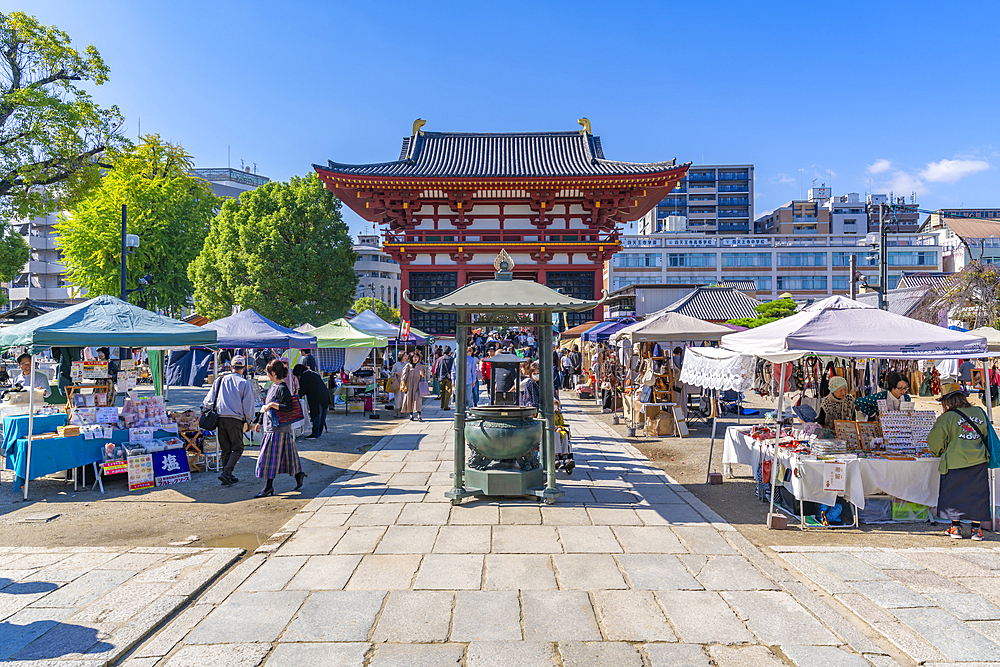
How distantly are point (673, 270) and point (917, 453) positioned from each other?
60.5m

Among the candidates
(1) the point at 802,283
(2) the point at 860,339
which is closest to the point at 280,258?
(2) the point at 860,339

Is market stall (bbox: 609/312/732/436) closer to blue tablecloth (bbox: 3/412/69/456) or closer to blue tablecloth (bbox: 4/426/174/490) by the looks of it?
blue tablecloth (bbox: 4/426/174/490)

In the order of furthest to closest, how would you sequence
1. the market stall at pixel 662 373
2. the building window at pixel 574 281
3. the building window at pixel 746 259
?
the building window at pixel 746 259, the building window at pixel 574 281, the market stall at pixel 662 373

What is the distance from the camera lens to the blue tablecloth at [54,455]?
734cm

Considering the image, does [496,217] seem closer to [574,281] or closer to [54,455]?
[574,281]

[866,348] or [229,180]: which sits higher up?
[229,180]

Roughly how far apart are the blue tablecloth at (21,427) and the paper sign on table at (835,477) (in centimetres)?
931

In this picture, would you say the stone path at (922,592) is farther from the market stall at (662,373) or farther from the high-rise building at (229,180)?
the high-rise building at (229,180)

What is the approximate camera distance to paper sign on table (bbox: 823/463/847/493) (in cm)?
614

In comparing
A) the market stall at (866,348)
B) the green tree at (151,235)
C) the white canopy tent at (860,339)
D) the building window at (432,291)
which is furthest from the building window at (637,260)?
the white canopy tent at (860,339)

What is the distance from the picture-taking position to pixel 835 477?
617 cm

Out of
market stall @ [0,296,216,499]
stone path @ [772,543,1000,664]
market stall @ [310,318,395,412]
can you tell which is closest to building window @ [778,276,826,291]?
market stall @ [310,318,395,412]

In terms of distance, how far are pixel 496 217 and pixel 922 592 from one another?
2198cm

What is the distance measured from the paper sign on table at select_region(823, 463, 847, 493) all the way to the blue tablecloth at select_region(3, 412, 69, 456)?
9.31m
